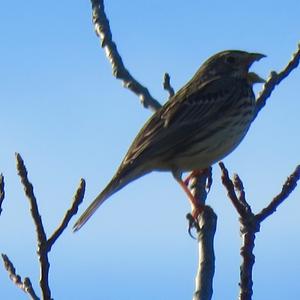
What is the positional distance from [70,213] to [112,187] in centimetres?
339

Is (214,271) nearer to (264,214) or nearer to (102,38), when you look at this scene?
(264,214)

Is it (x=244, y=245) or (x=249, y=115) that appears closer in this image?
(x=244, y=245)

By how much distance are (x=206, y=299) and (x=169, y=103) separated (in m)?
4.19

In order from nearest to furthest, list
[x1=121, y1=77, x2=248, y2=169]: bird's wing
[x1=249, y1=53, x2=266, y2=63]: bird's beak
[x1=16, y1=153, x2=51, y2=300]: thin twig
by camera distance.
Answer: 1. [x1=16, y1=153, x2=51, y2=300]: thin twig
2. [x1=121, y1=77, x2=248, y2=169]: bird's wing
3. [x1=249, y1=53, x2=266, y2=63]: bird's beak

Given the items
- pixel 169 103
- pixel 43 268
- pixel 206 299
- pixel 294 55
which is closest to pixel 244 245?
pixel 206 299

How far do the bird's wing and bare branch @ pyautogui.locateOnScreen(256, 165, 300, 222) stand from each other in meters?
3.28

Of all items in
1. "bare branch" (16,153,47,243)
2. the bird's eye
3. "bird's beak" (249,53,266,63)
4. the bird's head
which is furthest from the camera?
the bird's eye

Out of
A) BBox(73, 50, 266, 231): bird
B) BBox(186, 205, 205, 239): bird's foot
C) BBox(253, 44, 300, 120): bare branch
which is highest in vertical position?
BBox(73, 50, 266, 231): bird

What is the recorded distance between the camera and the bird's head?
36.4 ft

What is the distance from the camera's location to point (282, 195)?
6.19m

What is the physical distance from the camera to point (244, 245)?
575 cm

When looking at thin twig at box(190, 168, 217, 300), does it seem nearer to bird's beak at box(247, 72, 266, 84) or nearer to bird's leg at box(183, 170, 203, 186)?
bird's leg at box(183, 170, 203, 186)

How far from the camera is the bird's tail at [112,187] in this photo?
27.0ft

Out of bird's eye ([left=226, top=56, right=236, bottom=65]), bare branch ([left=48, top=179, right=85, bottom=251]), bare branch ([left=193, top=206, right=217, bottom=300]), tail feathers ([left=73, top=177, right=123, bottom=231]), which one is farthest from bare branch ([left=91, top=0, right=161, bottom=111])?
bare branch ([left=48, top=179, right=85, bottom=251])
